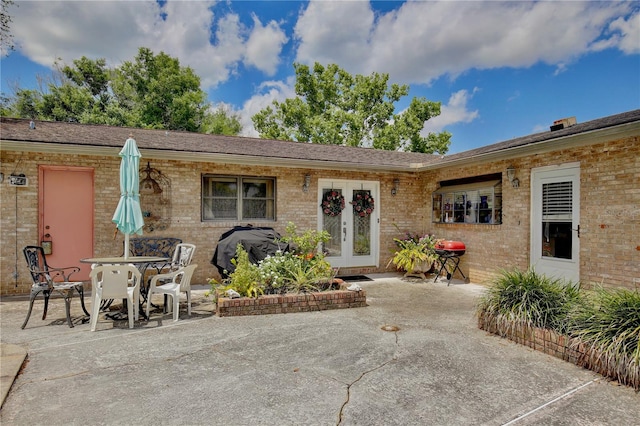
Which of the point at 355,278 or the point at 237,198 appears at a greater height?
the point at 237,198

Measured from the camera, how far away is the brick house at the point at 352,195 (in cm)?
559

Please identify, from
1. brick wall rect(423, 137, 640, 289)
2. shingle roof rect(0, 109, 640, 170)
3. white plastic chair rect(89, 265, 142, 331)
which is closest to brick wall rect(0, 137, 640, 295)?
brick wall rect(423, 137, 640, 289)

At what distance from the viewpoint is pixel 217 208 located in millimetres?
Answer: 7910

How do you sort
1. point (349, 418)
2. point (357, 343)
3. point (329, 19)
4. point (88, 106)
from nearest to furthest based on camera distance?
1. point (349, 418)
2. point (357, 343)
3. point (329, 19)
4. point (88, 106)

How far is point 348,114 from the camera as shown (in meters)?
23.0

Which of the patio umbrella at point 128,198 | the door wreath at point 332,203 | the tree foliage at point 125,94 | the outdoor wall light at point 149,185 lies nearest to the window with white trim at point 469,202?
the door wreath at point 332,203

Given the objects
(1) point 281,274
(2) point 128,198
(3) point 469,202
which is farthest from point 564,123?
(2) point 128,198

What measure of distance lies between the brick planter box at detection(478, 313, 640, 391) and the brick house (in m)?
2.48

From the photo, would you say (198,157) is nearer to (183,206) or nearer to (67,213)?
(183,206)

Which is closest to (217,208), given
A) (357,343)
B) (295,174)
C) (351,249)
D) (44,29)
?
(295,174)

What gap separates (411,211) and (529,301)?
5.55m

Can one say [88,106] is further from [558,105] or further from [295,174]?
[558,105]

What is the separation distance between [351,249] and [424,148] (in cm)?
1654

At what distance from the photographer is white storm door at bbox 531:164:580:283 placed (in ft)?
19.6
